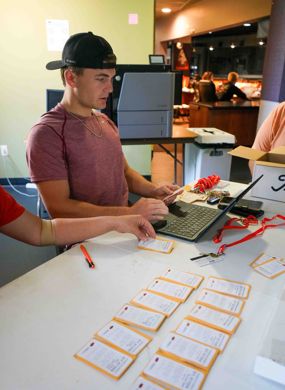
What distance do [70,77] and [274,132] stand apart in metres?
1.26

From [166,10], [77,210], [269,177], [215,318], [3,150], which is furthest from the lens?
[166,10]

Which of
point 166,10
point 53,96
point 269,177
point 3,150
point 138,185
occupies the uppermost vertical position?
point 166,10

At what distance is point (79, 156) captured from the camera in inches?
54.2

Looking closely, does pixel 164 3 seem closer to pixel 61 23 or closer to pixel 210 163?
pixel 61 23

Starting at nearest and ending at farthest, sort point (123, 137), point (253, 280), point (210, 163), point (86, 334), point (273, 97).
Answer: point (86, 334)
point (253, 280)
point (123, 137)
point (210, 163)
point (273, 97)

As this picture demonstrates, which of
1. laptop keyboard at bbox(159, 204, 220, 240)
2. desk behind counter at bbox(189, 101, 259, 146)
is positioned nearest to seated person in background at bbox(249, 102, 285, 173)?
laptop keyboard at bbox(159, 204, 220, 240)

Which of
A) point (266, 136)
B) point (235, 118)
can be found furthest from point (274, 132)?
point (235, 118)

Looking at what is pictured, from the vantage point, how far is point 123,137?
9.05 feet

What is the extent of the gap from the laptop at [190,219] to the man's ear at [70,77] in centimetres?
65

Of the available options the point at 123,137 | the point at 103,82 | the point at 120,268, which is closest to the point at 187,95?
the point at 123,137

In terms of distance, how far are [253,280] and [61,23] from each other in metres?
3.49

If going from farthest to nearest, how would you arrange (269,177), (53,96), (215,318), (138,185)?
(53,96) < (138,185) < (269,177) < (215,318)

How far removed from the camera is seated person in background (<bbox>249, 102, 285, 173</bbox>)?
197cm

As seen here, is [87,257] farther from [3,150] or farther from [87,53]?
[3,150]
